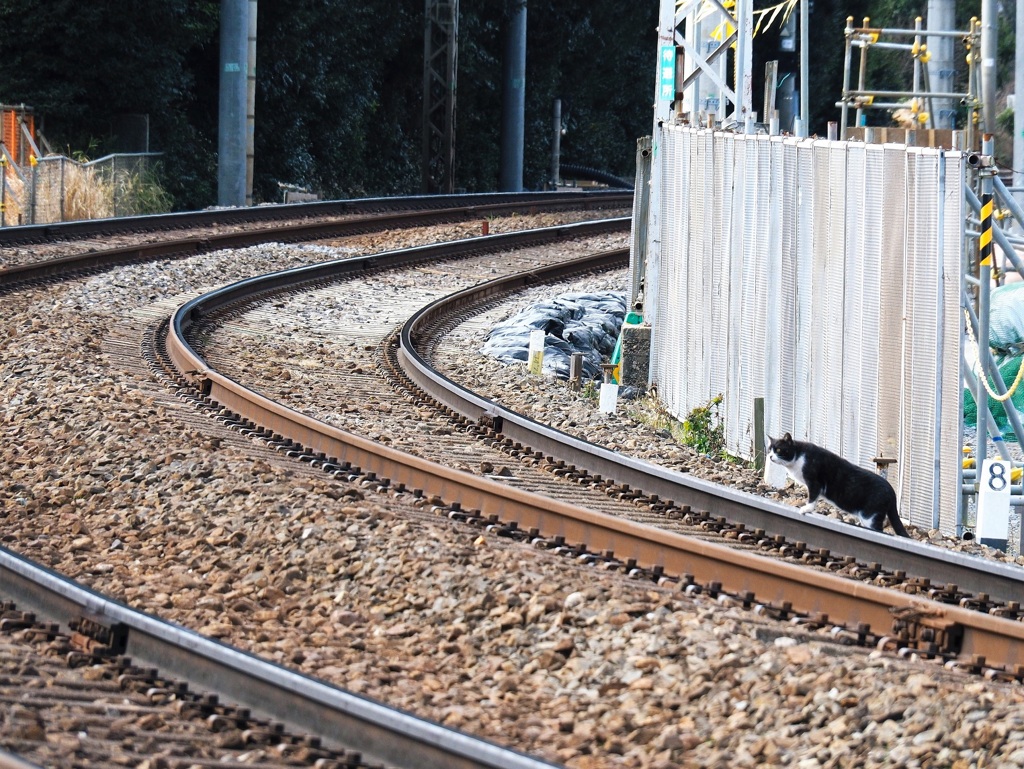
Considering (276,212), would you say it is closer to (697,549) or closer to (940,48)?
(940,48)

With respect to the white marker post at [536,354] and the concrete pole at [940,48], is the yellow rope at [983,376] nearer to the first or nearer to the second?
the white marker post at [536,354]

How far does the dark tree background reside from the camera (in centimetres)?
3319

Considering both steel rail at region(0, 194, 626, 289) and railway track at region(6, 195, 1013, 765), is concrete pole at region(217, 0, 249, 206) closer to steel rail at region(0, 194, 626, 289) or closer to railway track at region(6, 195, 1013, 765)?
steel rail at region(0, 194, 626, 289)

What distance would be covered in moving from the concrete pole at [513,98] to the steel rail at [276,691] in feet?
119

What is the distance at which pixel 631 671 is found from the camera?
576cm

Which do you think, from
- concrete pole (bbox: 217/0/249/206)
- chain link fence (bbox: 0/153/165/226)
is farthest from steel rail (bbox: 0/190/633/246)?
concrete pole (bbox: 217/0/249/206)

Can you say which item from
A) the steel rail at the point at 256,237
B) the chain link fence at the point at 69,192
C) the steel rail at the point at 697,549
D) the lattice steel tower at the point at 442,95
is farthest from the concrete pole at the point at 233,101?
the steel rail at the point at 697,549

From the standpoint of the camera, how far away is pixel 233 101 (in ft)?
97.1

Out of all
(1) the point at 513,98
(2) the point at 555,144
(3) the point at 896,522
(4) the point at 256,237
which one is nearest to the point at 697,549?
(3) the point at 896,522

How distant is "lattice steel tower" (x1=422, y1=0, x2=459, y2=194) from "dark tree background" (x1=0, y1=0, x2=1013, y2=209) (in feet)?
11.6

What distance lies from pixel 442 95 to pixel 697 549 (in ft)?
108

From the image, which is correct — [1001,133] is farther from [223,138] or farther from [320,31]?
[223,138]

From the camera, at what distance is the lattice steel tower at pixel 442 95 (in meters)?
37.3

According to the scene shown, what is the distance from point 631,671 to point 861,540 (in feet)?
7.06
